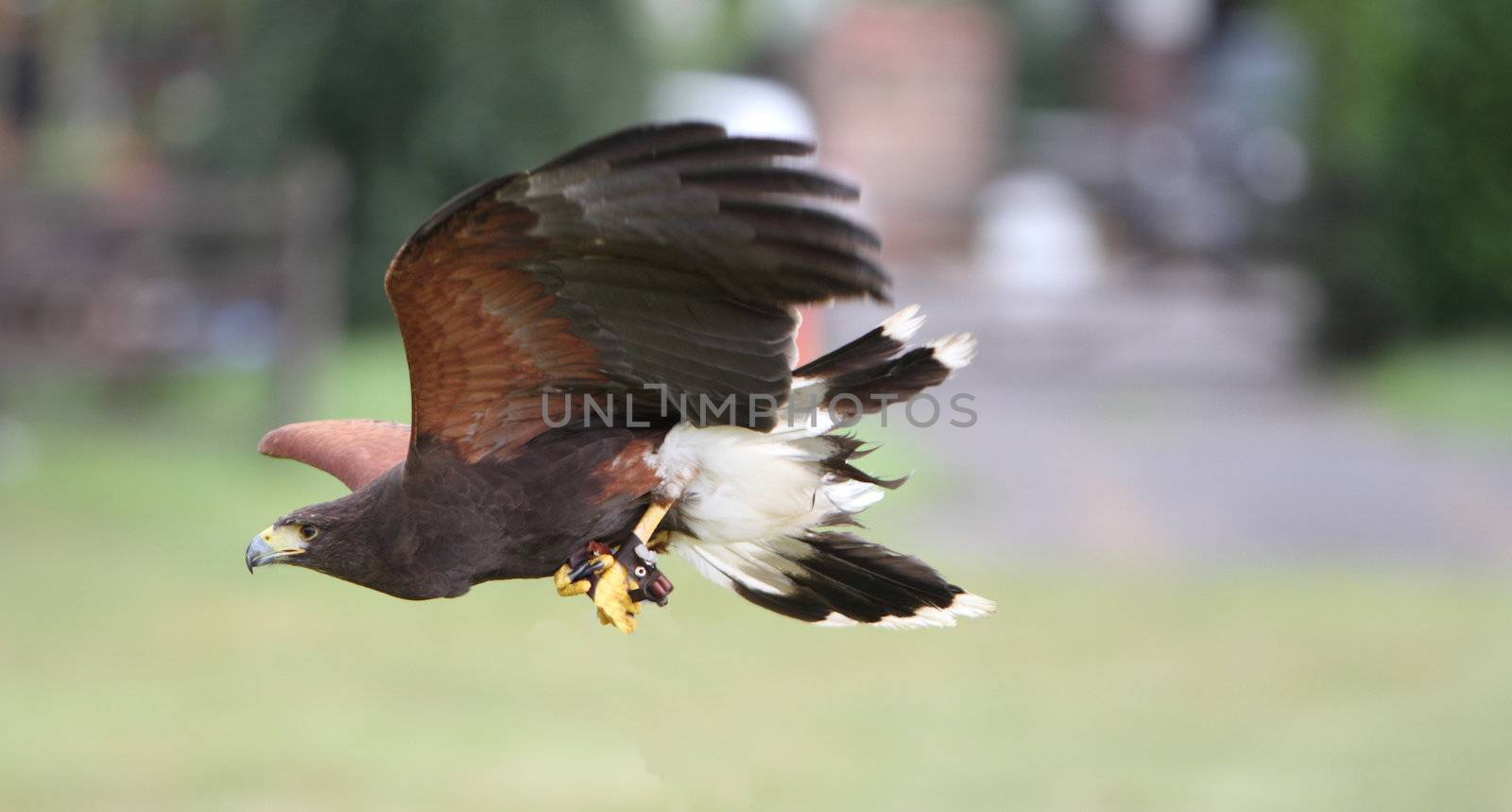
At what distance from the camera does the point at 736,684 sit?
730cm

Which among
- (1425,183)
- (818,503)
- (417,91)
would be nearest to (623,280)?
(818,503)

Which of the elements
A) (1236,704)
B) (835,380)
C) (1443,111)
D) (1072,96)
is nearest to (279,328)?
(1236,704)

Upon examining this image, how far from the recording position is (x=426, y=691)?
298 inches

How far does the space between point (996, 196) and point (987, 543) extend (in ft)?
36.8

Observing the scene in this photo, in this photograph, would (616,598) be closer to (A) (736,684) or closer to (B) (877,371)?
(B) (877,371)

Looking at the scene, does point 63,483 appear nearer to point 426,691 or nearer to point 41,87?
point 426,691

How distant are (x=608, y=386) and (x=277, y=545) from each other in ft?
1.56

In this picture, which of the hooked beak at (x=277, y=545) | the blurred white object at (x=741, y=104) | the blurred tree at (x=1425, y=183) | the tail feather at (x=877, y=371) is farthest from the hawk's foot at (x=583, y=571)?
the blurred white object at (x=741, y=104)

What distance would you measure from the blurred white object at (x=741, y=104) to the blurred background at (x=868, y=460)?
105 mm

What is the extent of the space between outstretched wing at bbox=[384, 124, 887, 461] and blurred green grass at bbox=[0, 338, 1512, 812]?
321 centimetres

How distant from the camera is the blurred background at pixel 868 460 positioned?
673cm

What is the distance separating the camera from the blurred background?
6.73m

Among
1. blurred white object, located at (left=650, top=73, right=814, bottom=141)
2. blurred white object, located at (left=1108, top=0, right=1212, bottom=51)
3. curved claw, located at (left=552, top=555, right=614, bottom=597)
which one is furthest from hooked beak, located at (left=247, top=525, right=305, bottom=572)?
blurred white object, located at (left=1108, top=0, right=1212, bottom=51)

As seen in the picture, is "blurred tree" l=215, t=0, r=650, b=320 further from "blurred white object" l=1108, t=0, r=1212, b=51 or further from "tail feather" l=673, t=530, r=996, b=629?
"blurred white object" l=1108, t=0, r=1212, b=51
